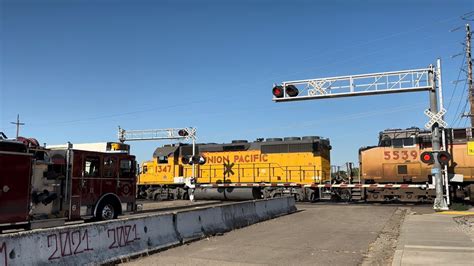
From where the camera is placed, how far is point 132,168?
1678 cm

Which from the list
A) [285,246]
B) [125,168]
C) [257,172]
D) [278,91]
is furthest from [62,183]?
[257,172]

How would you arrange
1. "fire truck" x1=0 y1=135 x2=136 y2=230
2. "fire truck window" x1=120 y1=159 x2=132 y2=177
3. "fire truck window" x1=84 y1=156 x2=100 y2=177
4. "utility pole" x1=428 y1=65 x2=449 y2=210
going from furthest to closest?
"utility pole" x1=428 y1=65 x2=449 y2=210 → "fire truck window" x1=120 y1=159 x2=132 y2=177 → "fire truck window" x1=84 y1=156 x2=100 y2=177 → "fire truck" x1=0 y1=135 x2=136 y2=230

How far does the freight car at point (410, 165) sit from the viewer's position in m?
22.5

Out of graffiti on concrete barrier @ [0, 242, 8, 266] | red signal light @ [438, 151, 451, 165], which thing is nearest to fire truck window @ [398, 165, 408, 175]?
red signal light @ [438, 151, 451, 165]

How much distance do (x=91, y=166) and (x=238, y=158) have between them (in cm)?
1588

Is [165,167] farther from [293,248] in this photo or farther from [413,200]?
[293,248]

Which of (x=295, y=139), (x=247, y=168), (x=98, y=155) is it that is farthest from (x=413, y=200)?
(x=98, y=155)

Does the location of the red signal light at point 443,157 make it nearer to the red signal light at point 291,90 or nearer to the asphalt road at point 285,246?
the asphalt road at point 285,246

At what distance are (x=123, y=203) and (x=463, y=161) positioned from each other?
57.0 feet

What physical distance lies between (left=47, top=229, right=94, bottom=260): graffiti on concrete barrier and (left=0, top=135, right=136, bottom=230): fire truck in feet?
14.6

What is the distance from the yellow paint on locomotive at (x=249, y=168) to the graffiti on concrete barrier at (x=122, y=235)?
58.8ft

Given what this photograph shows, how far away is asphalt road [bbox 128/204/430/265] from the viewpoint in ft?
27.7

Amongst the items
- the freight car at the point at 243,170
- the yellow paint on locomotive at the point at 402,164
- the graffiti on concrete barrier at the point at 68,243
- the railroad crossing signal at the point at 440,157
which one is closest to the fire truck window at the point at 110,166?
the graffiti on concrete barrier at the point at 68,243

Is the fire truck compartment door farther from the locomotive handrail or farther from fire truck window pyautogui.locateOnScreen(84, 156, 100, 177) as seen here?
the locomotive handrail
